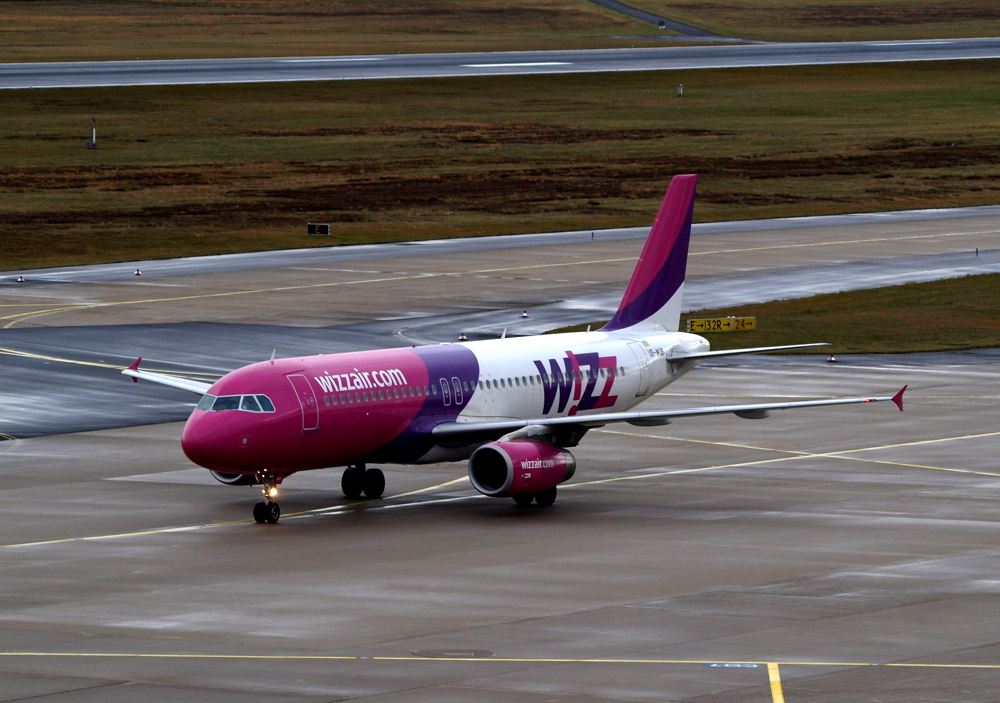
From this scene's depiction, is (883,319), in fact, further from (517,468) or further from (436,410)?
(517,468)

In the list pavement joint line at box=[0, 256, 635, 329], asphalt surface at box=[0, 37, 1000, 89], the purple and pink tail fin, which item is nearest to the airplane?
the purple and pink tail fin

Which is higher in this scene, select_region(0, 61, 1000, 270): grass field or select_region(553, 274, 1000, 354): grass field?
select_region(0, 61, 1000, 270): grass field

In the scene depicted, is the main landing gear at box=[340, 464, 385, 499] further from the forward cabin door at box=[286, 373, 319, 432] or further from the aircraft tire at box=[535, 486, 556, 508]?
the aircraft tire at box=[535, 486, 556, 508]

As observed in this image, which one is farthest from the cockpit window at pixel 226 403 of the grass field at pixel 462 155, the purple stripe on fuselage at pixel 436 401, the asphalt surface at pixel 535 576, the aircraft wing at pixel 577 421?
the grass field at pixel 462 155

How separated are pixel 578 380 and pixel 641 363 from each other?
271 centimetres

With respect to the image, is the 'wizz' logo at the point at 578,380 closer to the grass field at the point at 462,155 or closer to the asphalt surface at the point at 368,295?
the asphalt surface at the point at 368,295

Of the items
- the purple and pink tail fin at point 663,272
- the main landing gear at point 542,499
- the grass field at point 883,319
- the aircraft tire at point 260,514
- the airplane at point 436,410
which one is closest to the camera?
the airplane at point 436,410

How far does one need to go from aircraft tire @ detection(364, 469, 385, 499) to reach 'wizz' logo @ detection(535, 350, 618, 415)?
5.00m

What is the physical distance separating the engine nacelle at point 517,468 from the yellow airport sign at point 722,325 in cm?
3140

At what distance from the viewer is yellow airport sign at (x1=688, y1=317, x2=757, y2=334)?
2876 inches

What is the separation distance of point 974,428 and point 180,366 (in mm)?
28983

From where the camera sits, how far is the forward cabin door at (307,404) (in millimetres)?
41000

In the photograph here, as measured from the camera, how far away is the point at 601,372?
48.1m

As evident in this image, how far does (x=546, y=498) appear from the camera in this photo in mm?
43594
